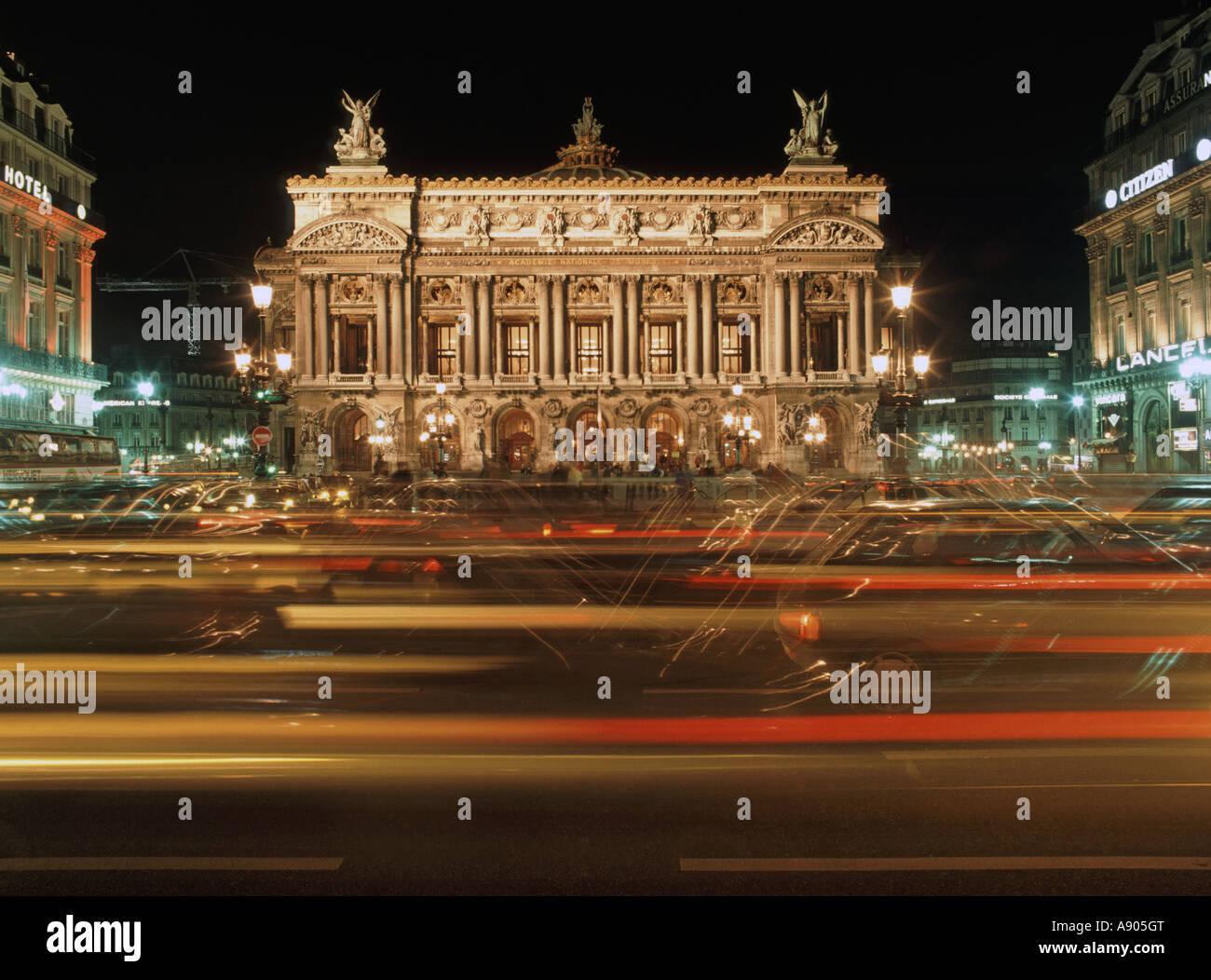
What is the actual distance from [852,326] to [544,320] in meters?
19.5

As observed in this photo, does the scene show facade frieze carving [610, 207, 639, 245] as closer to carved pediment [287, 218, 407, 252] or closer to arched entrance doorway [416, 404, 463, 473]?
carved pediment [287, 218, 407, 252]

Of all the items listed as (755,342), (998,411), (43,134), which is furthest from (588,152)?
(998,411)

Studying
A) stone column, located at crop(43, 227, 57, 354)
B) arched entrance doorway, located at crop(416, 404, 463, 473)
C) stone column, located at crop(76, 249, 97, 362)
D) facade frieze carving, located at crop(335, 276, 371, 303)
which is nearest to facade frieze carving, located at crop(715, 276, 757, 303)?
arched entrance doorway, located at crop(416, 404, 463, 473)

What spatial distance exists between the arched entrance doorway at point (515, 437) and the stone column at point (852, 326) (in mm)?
20668

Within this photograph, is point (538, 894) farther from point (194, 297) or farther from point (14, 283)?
point (194, 297)

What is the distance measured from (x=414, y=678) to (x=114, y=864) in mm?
3881

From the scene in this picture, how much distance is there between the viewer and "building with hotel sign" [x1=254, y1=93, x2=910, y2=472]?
2368 inches

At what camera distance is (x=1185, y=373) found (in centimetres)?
4988

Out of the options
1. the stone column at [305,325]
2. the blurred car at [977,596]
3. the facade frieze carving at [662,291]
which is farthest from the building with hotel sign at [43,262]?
the blurred car at [977,596]

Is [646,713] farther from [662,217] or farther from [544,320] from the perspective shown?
[662,217]

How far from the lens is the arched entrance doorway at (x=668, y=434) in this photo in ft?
203

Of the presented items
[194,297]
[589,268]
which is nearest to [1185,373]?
[589,268]

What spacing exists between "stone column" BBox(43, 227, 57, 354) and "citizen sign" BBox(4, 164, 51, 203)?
2.34m

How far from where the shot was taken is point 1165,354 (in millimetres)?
52375
